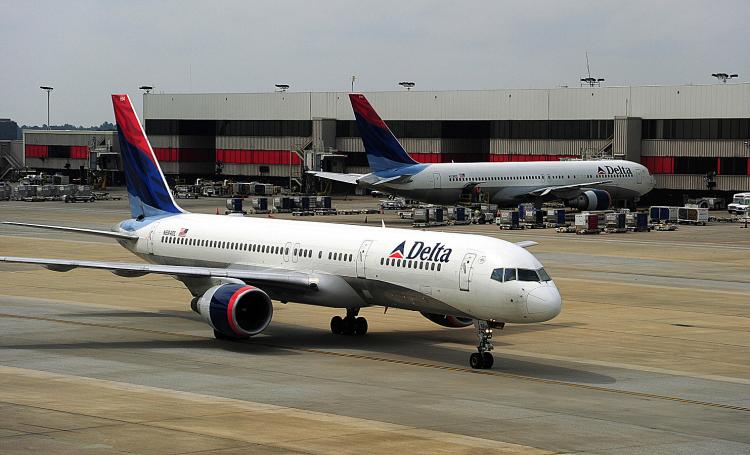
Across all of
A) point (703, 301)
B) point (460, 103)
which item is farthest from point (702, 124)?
point (703, 301)

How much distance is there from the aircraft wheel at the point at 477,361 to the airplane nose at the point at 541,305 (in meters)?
2.47

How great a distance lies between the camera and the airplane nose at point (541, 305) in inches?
1439

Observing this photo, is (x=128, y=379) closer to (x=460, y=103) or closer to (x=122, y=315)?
(x=122, y=315)

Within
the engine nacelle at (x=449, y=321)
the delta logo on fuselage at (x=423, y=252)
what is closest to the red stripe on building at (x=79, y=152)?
the engine nacelle at (x=449, y=321)

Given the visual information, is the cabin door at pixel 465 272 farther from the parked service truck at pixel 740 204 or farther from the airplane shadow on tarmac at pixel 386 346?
the parked service truck at pixel 740 204

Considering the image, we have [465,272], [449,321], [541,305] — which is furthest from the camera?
[449,321]

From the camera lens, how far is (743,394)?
3497 cm

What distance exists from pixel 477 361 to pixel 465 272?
2802mm

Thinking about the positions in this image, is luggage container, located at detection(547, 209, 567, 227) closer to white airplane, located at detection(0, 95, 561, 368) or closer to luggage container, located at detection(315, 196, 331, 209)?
luggage container, located at detection(315, 196, 331, 209)

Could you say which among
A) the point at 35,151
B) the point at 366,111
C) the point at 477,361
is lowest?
the point at 477,361

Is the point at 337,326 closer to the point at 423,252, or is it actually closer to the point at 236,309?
the point at 236,309

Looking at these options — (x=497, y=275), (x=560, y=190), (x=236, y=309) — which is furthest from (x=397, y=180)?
(x=497, y=275)

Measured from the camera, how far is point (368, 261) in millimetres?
41656

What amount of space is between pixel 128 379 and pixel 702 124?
103999mm
